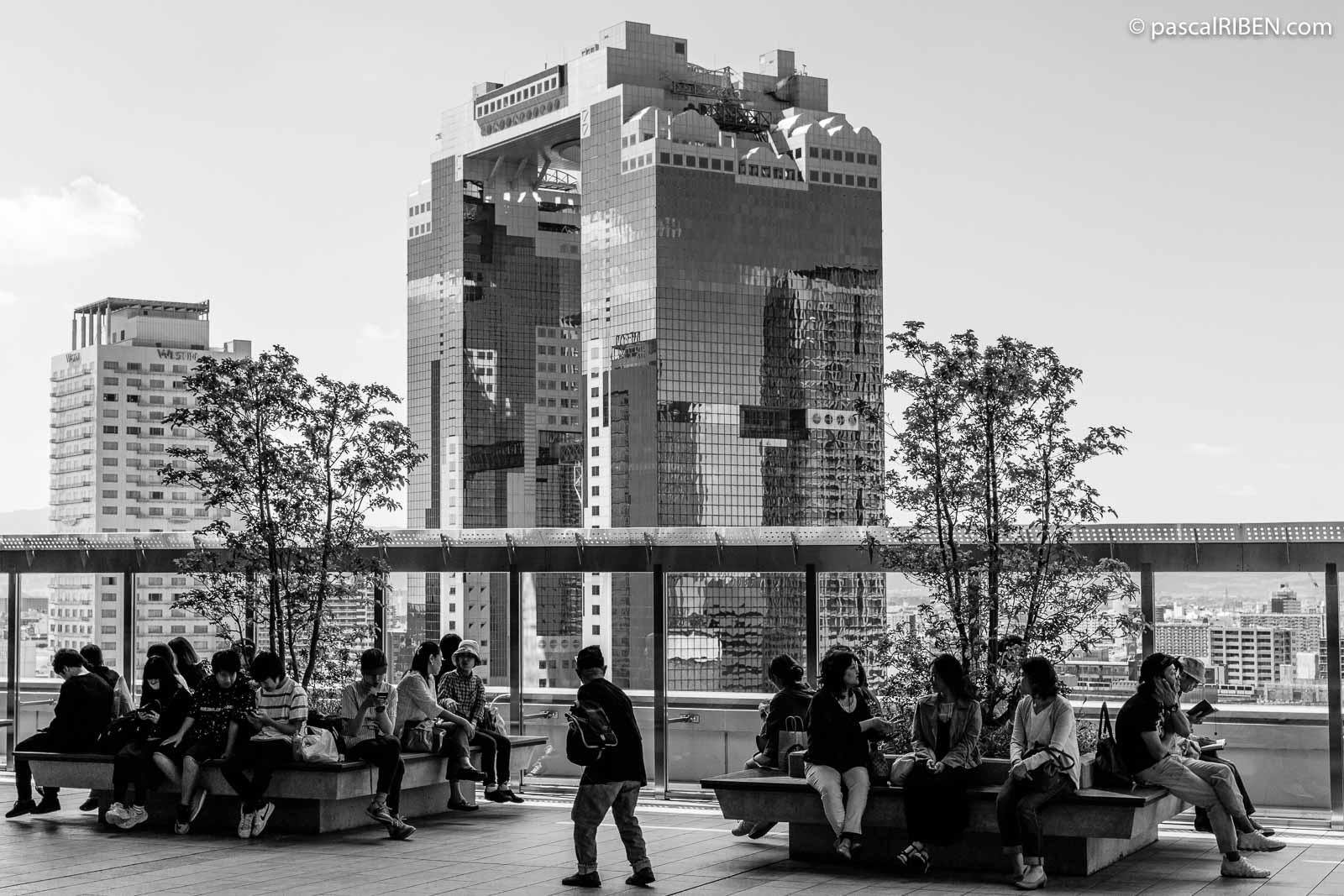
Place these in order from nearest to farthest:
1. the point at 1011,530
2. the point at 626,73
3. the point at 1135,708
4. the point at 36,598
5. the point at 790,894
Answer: the point at 790,894 → the point at 1135,708 → the point at 1011,530 → the point at 36,598 → the point at 626,73

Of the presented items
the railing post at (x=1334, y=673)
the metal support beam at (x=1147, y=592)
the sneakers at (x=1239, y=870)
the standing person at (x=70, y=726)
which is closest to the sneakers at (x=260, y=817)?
the standing person at (x=70, y=726)

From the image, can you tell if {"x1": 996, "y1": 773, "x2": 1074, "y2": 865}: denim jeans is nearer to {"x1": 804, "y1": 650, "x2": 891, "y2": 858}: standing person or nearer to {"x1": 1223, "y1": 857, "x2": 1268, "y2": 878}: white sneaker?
{"x1": 804, "y1": 650, "x2": 891, "y2": 858}: standing person

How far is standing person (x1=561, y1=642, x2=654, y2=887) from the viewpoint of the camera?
9.68 m

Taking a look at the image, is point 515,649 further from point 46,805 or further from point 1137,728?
point 1137,728

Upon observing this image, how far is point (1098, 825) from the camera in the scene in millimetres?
9742

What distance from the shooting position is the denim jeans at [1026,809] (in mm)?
9688

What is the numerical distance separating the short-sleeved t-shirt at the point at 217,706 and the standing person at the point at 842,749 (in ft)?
13.9

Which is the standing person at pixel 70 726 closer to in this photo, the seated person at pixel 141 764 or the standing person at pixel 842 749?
the seated person at pixel 141 764

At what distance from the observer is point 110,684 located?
13359 millimetres

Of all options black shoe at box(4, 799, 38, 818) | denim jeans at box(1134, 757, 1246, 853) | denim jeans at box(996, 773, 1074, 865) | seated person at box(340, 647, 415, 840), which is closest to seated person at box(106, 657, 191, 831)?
black shoe at box(4, 799, 38, 818)

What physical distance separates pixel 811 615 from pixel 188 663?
16.8 feet

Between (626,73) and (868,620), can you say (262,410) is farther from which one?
(626,73)

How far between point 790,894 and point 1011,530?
4029 mm

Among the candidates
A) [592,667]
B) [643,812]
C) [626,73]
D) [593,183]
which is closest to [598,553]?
[643,812]
